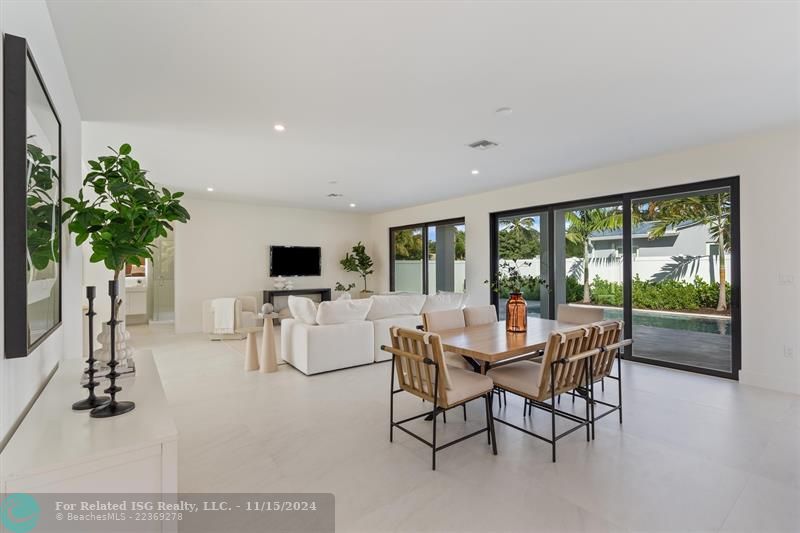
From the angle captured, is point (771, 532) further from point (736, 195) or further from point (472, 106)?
point (736, 195)

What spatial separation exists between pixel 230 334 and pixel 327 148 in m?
3.94

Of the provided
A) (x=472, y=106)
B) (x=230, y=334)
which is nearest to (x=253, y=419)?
(x=472, y=106)

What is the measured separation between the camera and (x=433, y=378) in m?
2.46

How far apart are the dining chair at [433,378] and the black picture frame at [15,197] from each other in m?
1.79

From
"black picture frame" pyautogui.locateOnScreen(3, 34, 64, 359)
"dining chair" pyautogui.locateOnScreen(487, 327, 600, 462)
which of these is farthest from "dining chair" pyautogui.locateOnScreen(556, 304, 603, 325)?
"black picture frame" pyautogui.locateOnScreen(3, 34, 64, 359)

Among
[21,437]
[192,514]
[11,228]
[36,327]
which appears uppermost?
[11,228]

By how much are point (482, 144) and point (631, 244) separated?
8.29ft

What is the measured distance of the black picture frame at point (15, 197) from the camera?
1178 mm

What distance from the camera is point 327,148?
418 centimetres

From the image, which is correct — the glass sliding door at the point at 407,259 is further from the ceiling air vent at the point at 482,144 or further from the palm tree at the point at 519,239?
the ceiling air vent at the point at 482,144

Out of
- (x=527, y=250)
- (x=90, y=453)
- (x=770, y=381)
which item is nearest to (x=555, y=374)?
(x=90, y=453)

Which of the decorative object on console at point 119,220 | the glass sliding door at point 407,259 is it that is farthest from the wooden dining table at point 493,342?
the glass sliding door at point 407,259

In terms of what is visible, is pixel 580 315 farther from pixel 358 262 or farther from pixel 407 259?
pixel 358 262

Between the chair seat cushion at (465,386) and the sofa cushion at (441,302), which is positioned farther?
the sofa cushion at (441,302)
